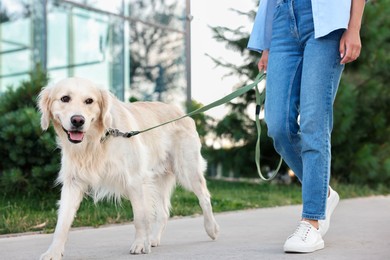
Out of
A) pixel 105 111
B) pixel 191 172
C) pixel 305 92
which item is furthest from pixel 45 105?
pixel 305 92

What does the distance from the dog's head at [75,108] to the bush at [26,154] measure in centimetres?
252

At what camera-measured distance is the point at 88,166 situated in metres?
4.05

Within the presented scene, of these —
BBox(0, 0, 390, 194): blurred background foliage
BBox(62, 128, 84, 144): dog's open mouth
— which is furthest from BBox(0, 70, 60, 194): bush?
BBox(0, 0, 390, 194): blurred background foliage

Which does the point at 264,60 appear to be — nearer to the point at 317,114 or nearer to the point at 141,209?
the point at 317,114

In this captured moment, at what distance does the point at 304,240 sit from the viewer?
368 centimetres

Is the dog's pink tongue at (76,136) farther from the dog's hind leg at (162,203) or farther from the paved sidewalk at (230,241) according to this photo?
the dog's hind leg at (162,203)

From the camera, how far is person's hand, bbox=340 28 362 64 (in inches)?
145

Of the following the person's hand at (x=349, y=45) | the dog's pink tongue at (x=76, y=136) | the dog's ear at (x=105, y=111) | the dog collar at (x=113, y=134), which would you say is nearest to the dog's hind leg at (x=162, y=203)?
the dog collar at (x=113, y=134)

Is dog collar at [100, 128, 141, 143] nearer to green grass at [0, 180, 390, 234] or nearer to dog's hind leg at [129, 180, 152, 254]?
dog's hind leg at [129, 180, 152, 254]

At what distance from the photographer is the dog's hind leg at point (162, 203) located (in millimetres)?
4762

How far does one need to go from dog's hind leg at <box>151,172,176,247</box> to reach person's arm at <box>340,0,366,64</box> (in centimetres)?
175

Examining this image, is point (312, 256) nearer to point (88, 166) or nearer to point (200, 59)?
point (88, 166)

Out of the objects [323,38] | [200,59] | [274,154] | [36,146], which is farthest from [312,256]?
[200,59]

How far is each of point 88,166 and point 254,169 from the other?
8605 mm
